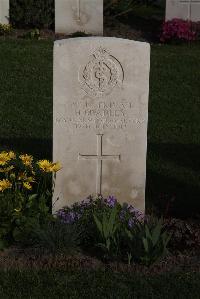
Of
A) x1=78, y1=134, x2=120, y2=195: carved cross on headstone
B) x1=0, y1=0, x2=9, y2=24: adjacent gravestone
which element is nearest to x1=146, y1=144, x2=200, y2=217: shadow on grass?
x1=78, y1=134, x2=120, y2=195: carved cross on headstone

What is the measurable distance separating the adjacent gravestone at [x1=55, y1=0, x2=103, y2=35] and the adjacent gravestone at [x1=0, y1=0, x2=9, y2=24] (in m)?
1.03

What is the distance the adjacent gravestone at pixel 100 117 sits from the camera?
6016 mm

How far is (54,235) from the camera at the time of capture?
5.62 meters

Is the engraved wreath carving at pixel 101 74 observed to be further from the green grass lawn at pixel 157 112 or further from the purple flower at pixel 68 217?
the green grass lawn at pixel 157 112

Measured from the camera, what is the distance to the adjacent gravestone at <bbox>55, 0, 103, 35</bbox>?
1562cm

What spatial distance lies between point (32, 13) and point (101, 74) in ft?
33.2

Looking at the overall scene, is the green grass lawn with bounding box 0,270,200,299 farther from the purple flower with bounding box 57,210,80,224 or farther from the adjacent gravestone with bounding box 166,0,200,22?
the adjacent gravestone with bounding box 166,0,200,22

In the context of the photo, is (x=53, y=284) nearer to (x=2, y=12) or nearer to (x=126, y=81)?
(x=126, y=81)

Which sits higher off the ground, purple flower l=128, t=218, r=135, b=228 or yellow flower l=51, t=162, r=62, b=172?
yellow flower l=51, t=162, r=62, b=172

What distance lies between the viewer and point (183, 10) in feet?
51.1

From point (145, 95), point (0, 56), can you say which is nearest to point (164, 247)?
point (145, 95)

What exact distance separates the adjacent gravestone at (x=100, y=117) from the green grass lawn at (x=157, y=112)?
0.73 meters

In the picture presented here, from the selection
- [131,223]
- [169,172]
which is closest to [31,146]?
[169,172]

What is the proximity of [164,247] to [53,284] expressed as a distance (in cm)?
86
